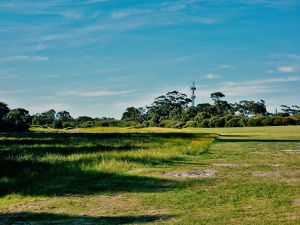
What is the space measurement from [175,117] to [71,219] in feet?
456

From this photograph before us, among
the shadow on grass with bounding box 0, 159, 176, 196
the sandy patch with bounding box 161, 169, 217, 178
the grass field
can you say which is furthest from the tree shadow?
the sandy patch with bounding box 161, 169, 217, 178

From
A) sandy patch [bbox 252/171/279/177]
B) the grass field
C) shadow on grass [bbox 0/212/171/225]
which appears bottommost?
shadow on grass [bbox 0/212/171/225]

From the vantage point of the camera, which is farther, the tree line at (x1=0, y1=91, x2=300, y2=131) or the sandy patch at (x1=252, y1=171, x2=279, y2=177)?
the tree line at (x1=0, y1=91, x2=300, y2=131)

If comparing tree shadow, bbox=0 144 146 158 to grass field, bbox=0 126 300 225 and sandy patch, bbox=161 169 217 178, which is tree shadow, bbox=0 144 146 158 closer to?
grass field, bbox=0 126 300 225

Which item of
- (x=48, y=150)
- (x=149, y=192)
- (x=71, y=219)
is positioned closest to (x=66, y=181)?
(x=149, y=192)

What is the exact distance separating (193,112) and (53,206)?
13486 cm

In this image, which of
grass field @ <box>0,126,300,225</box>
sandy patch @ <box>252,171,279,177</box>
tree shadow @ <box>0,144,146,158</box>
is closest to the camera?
grass field @ <box>0,126,300,225</box>

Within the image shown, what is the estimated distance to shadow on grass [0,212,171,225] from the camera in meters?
11.6

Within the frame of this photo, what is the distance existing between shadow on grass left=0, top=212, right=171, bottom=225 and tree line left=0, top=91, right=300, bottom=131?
90432 mm

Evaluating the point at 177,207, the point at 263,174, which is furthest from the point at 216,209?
the point at 263,174

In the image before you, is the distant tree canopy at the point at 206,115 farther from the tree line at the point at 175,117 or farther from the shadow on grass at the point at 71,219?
the shadow on grass at the point at 71,219

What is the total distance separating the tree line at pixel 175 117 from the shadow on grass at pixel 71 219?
90.4 meters

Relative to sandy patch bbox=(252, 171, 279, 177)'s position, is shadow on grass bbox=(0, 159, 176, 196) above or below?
below

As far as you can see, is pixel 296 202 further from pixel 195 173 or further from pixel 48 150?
pixel 48 150
